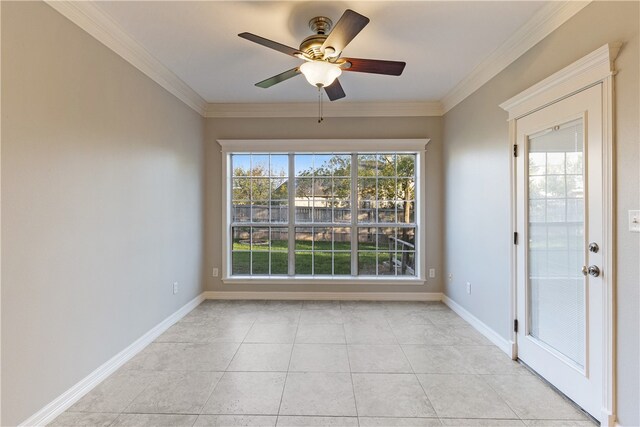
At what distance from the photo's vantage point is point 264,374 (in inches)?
90.3

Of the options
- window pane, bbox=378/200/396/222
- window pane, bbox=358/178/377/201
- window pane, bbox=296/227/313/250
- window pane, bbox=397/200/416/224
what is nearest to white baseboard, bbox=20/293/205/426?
window pane, bbox=296/227/313/250

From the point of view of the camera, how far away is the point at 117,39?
2359mm

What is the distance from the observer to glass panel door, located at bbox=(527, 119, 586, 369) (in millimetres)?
1926

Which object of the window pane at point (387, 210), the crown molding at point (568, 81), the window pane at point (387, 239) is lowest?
the window pane at point (387, 239)

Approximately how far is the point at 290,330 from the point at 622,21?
11.1ft

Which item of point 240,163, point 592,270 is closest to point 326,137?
point 240,163

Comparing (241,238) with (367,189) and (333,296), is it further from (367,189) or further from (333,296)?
(367,189)

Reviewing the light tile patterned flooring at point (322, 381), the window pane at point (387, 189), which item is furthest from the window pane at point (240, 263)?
the window pane at point (387, 189)

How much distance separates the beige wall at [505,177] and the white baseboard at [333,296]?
1.39 feet

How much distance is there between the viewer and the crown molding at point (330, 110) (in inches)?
157

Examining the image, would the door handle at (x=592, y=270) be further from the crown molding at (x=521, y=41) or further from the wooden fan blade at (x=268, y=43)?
the wooden fan blade at (x=268, y=43)

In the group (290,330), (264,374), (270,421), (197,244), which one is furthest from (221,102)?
(270,421)

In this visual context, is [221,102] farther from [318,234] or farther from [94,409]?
[94,409]

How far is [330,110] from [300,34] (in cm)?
167
